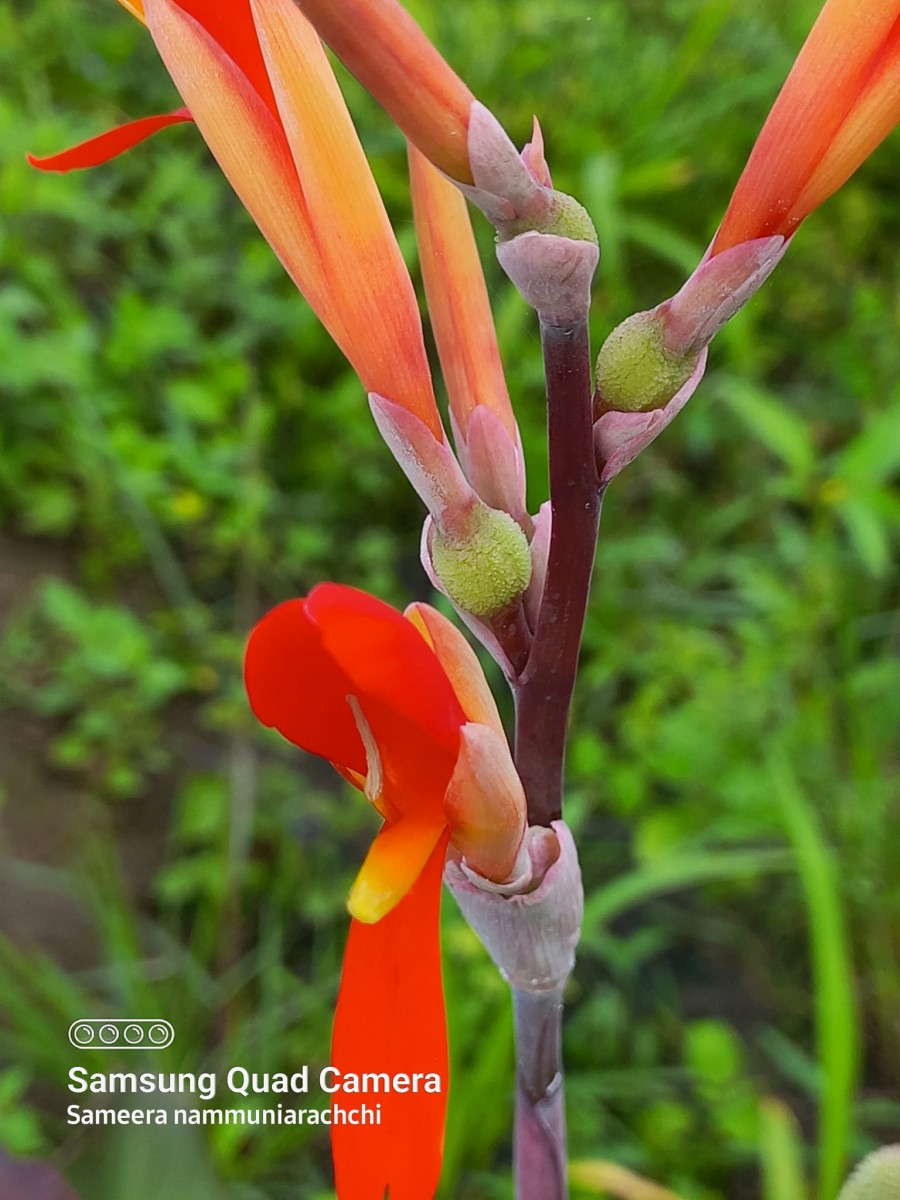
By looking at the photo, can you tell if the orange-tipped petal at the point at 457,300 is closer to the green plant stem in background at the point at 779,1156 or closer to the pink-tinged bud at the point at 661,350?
the pink-tinged bud at the point at 661,350

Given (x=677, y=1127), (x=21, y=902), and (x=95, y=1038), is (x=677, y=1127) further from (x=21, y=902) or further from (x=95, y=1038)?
(x=21, y=902)

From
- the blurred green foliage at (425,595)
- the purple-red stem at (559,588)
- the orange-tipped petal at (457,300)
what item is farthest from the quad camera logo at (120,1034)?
the orange-tipped petal at (457,300)

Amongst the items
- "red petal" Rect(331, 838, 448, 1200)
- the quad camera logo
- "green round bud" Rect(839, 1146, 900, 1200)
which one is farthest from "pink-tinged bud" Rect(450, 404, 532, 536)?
the quad camera logo

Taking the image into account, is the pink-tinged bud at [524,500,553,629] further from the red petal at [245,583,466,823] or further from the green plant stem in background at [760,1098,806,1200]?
the green plant stem in background at [760,1098,806,1200]

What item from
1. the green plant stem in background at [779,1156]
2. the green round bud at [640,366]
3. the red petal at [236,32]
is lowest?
the green plant stem in background at [779,1156]

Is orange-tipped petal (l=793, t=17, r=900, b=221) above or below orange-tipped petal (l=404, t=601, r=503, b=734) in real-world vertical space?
above

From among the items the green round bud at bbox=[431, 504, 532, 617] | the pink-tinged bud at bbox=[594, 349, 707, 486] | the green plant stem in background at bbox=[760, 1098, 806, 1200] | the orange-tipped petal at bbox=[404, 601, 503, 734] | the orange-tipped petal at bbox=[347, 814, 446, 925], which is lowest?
the green plant stem in background at bbox=[760, 1098, 806, 1200]

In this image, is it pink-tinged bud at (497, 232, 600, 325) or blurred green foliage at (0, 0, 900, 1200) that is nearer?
pink-tinged bud at (497, 232, 600, 325)
